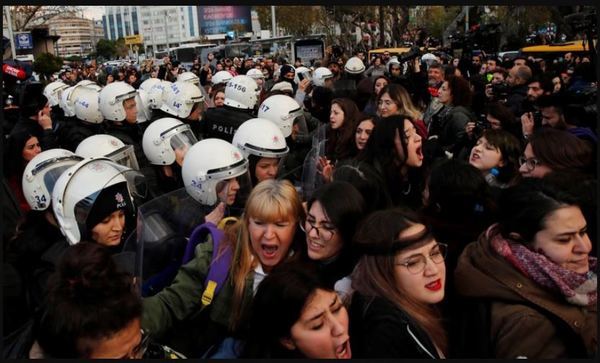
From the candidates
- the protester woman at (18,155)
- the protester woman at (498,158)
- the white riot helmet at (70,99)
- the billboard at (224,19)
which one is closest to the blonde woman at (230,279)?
the protester woman at (498,158)

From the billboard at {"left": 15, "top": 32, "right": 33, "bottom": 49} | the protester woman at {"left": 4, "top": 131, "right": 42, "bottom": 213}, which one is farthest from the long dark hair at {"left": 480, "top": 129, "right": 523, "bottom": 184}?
the billboard at {"left": 15, "top": 32, "right": 33, "bottom": 49}

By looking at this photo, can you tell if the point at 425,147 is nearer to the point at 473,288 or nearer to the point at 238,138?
the point at 238,138

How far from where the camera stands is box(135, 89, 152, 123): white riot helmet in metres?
7.72

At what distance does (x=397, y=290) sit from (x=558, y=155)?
1802mm

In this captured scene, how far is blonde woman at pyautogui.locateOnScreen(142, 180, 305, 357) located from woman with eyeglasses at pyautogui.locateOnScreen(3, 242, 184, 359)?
0.29 meters

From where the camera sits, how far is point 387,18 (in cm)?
3934

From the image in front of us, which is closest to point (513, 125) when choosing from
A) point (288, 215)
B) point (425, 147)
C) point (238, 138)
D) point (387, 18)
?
point (425, 147)

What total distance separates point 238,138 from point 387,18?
1447 inches

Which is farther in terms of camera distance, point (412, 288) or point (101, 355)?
point (412, 288)

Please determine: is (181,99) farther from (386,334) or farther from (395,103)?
(386,334)

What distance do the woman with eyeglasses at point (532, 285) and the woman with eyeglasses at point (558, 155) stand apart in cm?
110

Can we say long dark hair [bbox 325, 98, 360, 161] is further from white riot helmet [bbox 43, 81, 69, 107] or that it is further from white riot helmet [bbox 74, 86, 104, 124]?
white riot helmet [bbox 43, 81, 69, 107]

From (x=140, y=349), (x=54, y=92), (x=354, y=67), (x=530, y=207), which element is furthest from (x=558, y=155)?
(x=54, y=92)

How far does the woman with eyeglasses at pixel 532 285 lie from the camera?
2.22 metres
